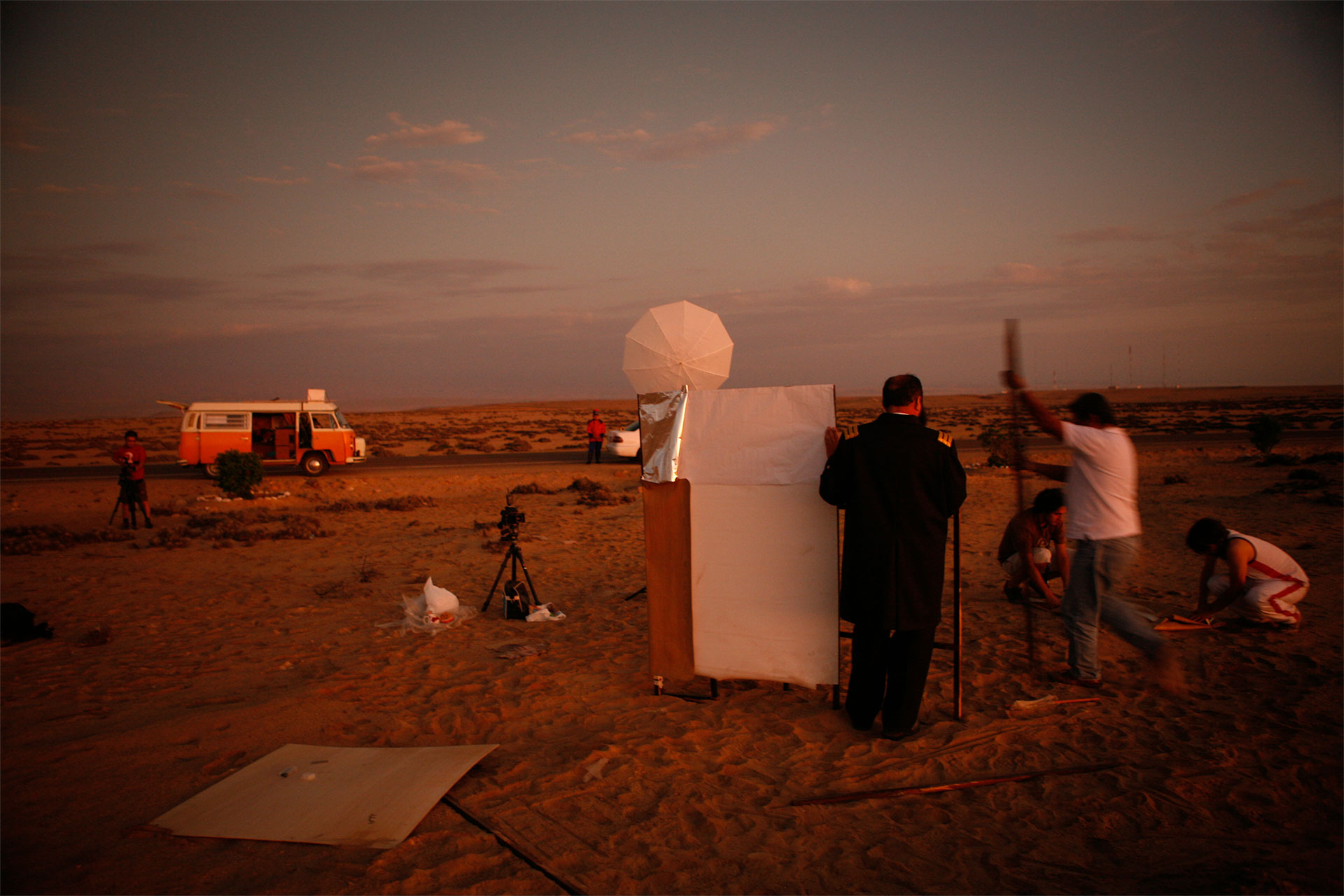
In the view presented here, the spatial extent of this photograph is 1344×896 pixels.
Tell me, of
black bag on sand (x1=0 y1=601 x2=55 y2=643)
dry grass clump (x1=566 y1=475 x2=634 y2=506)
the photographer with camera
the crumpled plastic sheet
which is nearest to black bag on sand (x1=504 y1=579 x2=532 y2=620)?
the crumpled plastic sheet

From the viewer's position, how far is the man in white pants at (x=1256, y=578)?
5714mm

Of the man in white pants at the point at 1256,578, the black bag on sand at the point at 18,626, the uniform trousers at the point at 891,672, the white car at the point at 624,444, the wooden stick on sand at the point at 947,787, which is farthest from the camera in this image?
the white car at the point at 624,444

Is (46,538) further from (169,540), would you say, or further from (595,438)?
(595,438)

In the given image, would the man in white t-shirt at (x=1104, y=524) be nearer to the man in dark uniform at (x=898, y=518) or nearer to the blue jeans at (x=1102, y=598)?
the blue jeans at (x=1102, y=598)

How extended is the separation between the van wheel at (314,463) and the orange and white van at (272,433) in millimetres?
21

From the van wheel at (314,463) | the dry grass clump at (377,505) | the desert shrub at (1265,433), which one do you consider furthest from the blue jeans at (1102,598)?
the van wheel at (314,463)

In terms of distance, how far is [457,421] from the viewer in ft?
271

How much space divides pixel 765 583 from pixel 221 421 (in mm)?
21744

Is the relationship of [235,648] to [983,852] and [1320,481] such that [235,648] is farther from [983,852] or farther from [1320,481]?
[1320,481]

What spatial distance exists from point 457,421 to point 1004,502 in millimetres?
75730

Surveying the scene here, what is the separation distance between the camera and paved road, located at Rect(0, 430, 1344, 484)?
2309 centimetres

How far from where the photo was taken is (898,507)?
415 cm

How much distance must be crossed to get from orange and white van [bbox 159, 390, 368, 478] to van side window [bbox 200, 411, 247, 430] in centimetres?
2

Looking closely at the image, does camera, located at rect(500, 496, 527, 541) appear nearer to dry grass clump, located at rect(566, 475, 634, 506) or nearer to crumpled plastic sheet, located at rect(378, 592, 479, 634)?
crumpled plastic sheet, located at rect(378, 592, 479, 634)
